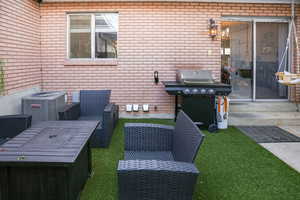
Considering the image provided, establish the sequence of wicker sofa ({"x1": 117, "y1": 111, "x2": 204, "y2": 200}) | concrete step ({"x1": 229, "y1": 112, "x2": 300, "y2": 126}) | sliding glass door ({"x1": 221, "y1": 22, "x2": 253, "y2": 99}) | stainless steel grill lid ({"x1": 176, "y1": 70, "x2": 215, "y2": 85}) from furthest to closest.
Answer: sliding glass door ({"x1": 221, "y1": 22, "x2": 253, "y2": 99}) → concrete step ({"x1": 229, "y1": 112, "x2": 300, "y2": 126}) → stainless steel grill lid ({"x1": 176, "y1": 70, "x2": 215, "y2": 85}) → wicker sofa ({"x1": 117, "y1": 111, "x2": 204, "y2": 200})

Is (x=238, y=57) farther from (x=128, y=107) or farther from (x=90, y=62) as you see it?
(x=90, y=62)

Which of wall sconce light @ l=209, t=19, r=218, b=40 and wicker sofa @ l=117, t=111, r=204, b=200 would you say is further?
wall sconce light @ l=209, t=19, r=218, b=40

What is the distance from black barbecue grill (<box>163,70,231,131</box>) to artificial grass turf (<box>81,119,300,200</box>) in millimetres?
913

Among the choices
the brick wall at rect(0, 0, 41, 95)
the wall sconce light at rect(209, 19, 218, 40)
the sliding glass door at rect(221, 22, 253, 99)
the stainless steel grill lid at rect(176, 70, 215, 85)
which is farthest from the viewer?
the sliding glass door at rect(221, 22, 253, 99)

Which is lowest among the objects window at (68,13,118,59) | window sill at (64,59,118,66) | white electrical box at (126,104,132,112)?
white electrical box at (126,104,132,112)

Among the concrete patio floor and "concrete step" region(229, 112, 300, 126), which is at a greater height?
"concrete step" region(229, 112, 300, 126)

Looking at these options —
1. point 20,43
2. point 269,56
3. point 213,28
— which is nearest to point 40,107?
point 20,43

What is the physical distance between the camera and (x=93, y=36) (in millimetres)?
7566

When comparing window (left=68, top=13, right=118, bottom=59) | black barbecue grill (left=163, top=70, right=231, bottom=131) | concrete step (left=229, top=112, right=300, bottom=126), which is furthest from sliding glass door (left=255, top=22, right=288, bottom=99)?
window (left=68, top=13, right=118, bottom=59)

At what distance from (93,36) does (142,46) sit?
3.86 ft

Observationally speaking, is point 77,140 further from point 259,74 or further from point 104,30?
point 259,74

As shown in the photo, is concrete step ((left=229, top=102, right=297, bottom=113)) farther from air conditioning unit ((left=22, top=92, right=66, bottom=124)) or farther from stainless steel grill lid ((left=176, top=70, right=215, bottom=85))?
air conditioning unit ((left=22, top=92, right=66, bottom=124))

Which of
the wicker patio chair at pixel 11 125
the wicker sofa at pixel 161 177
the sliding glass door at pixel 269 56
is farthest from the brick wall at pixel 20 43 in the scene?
the sliding glass door at pixel 269 56

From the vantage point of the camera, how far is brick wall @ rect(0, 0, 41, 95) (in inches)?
215
